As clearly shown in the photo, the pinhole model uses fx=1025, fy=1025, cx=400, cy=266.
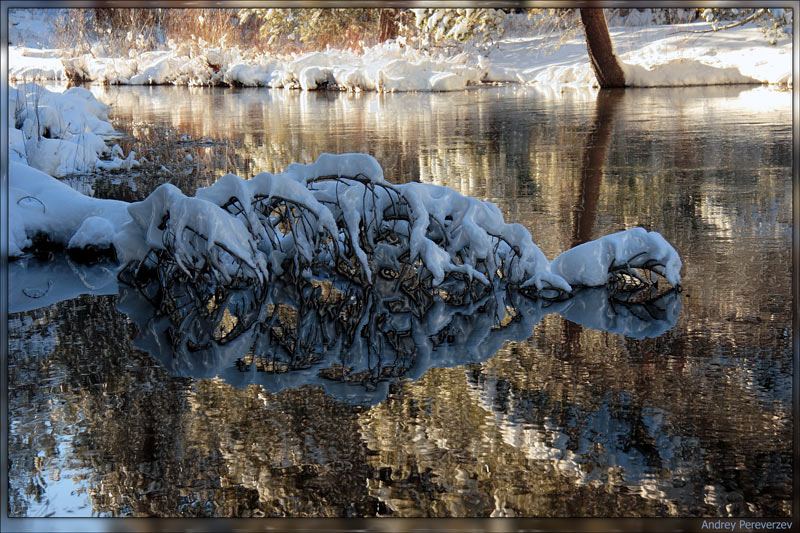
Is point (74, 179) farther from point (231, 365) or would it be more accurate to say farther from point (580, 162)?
point (231, 365)

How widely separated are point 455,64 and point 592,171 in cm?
2021

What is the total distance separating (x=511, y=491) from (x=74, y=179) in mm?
10590

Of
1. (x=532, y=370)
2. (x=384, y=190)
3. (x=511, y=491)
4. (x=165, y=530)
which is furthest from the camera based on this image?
(x=384, y=190)

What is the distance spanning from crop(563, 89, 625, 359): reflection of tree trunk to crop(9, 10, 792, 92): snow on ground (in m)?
6.77

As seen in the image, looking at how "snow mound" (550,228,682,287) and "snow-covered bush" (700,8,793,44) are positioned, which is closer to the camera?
"snow mound" (550,228,682,287)

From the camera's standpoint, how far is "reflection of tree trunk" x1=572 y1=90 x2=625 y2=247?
9539 millimetres

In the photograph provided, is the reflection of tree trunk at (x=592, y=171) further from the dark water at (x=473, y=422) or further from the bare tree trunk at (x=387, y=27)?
the bare tree trunk at (x=387, y=27)

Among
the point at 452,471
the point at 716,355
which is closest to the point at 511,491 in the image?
the point at 452,471

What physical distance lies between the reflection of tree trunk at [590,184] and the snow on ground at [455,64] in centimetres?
677

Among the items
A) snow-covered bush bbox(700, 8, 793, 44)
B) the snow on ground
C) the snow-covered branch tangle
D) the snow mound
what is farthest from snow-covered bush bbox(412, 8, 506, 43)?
the snow mound

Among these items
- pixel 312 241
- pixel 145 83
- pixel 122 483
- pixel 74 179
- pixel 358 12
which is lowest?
pixel 122 483

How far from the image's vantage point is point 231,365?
5902 mm

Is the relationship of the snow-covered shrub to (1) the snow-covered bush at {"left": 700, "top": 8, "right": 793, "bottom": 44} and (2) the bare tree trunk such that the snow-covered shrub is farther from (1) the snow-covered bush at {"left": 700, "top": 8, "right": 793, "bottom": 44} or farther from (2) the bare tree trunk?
(1) the snow-covered bush at {"left": 700, "top": 8, "right": 793, "bottom": 44}

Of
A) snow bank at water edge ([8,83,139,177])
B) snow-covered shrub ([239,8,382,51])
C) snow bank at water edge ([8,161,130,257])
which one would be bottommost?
snow bank at water edge ([8,161,130,257])
